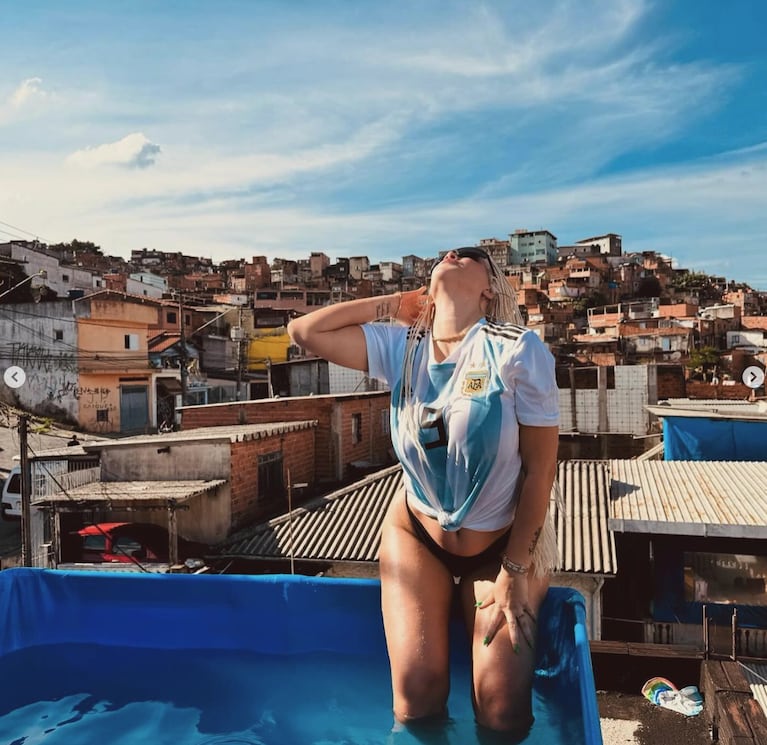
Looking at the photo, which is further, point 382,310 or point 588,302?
point 588,302

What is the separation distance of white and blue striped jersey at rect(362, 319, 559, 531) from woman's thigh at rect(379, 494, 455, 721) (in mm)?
198

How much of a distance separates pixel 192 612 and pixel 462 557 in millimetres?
1714

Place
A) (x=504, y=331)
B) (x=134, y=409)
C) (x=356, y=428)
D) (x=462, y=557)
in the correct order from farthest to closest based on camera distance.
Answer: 1. (x=134, y=409)
2. (x=356, y=428)
3. (x=462, y=557)
4. (x=504, y=331)

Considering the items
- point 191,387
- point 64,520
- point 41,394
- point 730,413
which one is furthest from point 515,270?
point 64,520

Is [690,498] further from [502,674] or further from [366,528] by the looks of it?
[502,674]

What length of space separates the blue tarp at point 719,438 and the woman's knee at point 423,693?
1179 cm

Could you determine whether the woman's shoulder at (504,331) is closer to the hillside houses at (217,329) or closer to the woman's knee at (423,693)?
the woman's knee at (423,693)

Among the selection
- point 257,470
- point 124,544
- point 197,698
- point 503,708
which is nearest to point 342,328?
point 503,708

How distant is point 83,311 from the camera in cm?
2544

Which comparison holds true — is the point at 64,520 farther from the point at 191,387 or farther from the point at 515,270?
the point at 515,270

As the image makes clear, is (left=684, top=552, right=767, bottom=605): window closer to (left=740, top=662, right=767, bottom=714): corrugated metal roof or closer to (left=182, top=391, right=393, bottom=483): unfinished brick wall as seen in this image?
(left=740, top=662, right=767, bottom=714): corrugated metal roof

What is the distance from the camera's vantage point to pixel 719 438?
41.9 feet

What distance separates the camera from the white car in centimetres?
1595

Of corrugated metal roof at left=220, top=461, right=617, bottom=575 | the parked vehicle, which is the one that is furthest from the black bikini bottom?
the parked vehicle
